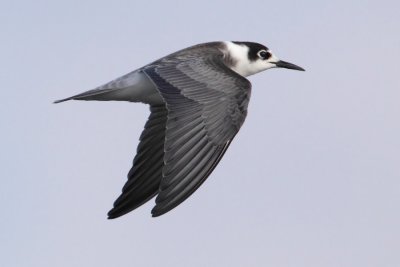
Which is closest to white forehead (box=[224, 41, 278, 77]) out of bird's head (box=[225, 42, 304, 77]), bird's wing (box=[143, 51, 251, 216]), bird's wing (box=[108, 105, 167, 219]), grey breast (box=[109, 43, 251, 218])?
bird's head (box=[225, 42, 304, 77])

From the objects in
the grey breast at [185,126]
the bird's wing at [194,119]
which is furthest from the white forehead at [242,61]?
the bird's wing at [194,119]

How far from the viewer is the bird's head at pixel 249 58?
50.2 ft

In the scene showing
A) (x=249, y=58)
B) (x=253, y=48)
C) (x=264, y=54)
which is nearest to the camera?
(x=249, y=58)

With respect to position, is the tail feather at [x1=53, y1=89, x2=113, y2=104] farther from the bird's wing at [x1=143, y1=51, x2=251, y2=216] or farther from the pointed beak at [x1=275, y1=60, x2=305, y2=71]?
the pointed beak at [x1=275, y1=60, x2=305, y2=71]

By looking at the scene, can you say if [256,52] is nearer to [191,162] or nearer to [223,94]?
[223,94]

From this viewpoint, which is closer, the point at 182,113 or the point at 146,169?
the point at 182,113

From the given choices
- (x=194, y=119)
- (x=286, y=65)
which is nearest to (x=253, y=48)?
(x=286, y=65)

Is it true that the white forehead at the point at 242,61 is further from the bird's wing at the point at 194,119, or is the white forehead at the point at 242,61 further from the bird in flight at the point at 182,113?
the bird's wing at the point at 194,119

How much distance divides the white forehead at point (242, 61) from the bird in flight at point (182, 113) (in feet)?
0.05

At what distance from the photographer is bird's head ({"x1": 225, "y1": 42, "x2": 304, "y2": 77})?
1529 cm

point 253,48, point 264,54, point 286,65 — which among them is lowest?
point 286,65

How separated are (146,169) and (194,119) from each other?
197 cm

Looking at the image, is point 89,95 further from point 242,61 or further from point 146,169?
point 242,61

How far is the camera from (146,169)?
14.0m
